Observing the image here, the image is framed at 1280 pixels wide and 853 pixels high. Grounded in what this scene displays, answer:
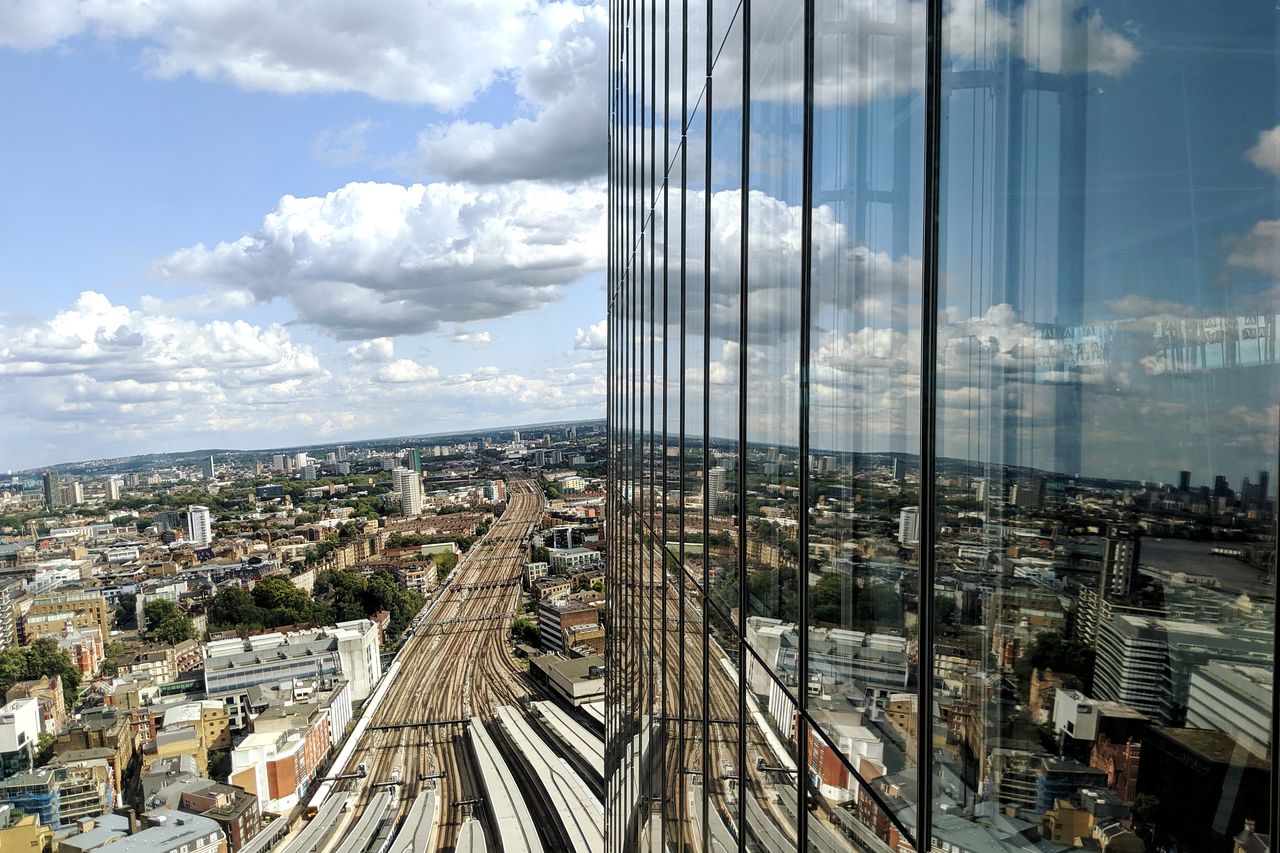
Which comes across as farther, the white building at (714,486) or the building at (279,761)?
the building at (279,761)

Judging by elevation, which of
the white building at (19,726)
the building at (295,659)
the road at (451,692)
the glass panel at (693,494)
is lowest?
the road at (451,692)

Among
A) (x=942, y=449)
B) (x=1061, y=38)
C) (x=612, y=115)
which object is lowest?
(x=942, y=449)

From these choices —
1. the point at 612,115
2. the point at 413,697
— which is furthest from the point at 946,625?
the point at 413,697

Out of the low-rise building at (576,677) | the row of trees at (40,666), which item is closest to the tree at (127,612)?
the row of trees at (40,666)

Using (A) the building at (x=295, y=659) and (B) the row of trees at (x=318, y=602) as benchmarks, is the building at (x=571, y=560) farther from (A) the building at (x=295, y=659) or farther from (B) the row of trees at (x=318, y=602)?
(A) the building at (x=295, y=659)

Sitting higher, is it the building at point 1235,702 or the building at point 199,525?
the building at point 1235,702

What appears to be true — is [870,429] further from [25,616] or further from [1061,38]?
[25,616]
